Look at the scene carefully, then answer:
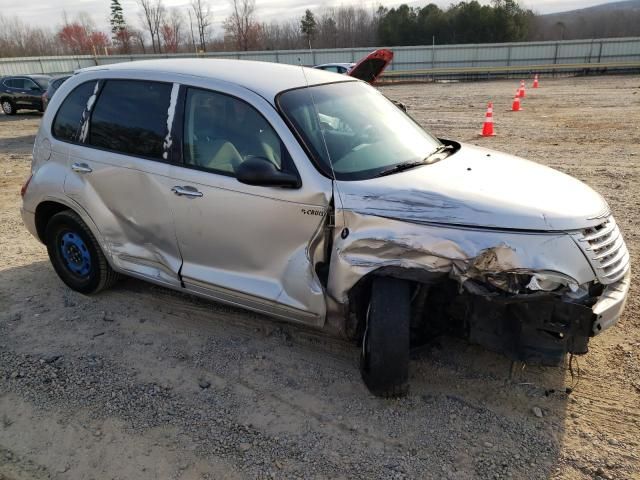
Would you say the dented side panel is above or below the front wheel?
above

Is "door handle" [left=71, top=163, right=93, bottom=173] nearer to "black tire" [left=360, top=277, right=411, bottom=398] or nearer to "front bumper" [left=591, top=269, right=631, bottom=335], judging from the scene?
"black tire" [left=360, top=277, right=411, bottom=398]

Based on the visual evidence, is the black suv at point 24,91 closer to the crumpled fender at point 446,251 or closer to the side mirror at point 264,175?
the side mirror at point 264,175

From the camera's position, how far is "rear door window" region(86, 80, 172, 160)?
3809mm

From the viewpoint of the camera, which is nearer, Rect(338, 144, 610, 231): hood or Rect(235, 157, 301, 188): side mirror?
Rect(338, 144, 610, 231): hood

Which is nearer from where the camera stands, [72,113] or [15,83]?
[72,113]

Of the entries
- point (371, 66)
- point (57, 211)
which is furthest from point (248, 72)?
point (371, 66)

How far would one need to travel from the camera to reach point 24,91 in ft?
62.8

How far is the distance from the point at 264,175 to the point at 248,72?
3.68 feet

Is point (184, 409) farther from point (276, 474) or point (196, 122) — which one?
point (196, 122)

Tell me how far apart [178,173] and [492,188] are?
7.08ft

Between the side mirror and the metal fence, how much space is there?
31483 mm

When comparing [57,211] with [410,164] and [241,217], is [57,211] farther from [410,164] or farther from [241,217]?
[410,164]

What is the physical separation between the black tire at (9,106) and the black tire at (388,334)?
69.3 ft

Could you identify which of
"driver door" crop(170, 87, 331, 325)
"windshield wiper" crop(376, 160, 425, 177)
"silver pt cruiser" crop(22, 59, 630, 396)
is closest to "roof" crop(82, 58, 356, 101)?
"silver pt cruiser" crop(22, 59, 630, 396)
